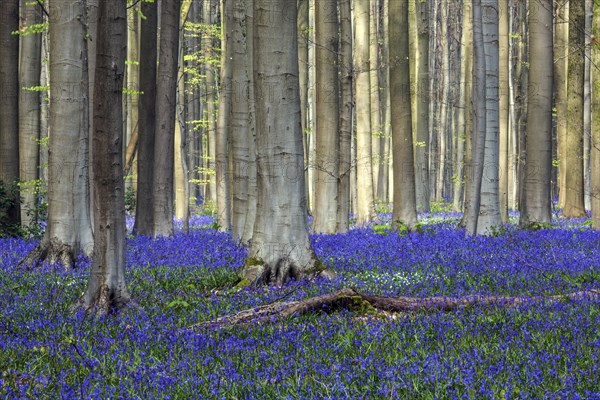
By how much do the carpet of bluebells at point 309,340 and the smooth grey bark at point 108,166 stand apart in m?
0.39

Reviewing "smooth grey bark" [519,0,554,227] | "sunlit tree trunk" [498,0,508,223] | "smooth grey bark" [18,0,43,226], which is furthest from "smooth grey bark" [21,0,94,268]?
"sunlit tree trunk" [498,0,508,223]

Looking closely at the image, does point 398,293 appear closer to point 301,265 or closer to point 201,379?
point 301,265

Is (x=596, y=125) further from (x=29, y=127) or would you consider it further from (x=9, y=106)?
(x=29, y=127)

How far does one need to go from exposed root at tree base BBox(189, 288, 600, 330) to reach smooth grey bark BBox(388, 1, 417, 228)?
33.7ft

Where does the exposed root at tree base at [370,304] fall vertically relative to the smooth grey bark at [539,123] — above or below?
below

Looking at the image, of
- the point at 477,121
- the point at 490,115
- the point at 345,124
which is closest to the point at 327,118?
the point at 345,124

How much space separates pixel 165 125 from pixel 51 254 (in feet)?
21.0

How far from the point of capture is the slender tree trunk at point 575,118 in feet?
69.2

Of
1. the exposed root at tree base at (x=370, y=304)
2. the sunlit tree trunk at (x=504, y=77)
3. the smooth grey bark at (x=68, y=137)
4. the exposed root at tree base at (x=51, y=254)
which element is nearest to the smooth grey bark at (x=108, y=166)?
the exposed root at tree base at (x=370, y=304)

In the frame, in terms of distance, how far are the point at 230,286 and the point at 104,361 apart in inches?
155

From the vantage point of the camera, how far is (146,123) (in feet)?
61.0

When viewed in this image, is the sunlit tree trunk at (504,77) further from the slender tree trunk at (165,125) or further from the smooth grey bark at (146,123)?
the smooth grey bark at (146,123)

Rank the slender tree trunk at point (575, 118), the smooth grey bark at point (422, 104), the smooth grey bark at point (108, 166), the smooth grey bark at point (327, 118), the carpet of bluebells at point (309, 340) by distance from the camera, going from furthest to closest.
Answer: the smooth grey bark at point (422, 104) < the slender tree trunk at point (575, 118) < the smooth grey bark at point (327, 118) < the smooth grey bark at point (108, 166) < the carpet of bluebells at point (309, 340)

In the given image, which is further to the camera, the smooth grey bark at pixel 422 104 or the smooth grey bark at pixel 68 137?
the smooth grey bark at pixel 422 104
